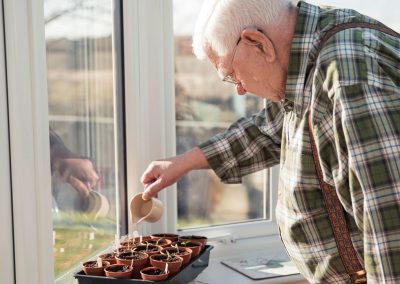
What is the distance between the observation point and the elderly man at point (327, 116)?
109cm

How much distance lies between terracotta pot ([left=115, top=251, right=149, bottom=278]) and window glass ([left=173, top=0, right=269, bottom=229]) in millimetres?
664

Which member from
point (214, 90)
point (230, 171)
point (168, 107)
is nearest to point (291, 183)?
point (230, 171)

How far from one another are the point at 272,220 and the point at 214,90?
0.60m

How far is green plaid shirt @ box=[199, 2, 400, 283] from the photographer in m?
1.09

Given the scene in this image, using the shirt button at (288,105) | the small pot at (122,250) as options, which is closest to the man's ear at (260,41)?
the shirt button at (288,105)

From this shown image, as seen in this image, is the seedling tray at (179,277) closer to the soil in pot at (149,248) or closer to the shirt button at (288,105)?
the soil in pot at (149,248)

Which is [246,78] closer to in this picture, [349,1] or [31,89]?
[31,89]

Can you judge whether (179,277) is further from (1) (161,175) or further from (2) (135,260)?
(1) (161,175)

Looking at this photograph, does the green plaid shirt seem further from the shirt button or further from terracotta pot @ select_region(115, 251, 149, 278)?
terracotta pot @ select_region(115, 251, 149, 278)

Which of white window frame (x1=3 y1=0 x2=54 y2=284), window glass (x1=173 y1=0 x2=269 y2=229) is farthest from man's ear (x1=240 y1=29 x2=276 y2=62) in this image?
window glass (x1=173 y1=0 x2=269 y2=229)

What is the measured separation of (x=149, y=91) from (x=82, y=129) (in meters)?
0.38

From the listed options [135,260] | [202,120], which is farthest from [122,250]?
[202,120]

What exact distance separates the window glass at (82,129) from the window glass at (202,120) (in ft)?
1.00

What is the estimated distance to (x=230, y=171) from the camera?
181 centimetres
